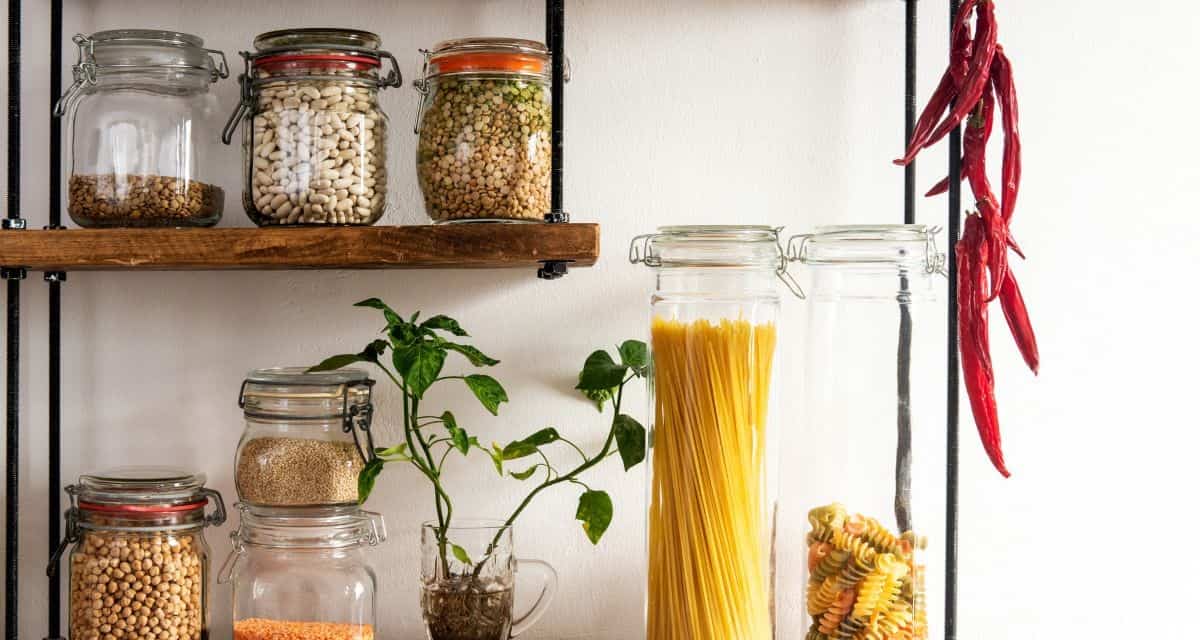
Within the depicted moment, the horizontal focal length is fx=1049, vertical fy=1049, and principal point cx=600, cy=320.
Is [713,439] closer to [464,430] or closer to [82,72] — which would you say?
[464,430]

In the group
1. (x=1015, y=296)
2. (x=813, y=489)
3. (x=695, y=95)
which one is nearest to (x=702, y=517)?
(x=813, y=489)

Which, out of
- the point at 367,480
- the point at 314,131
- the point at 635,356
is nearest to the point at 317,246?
the point at 314,131

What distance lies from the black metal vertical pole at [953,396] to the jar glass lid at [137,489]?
2.19 feet

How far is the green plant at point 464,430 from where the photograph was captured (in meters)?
0.91

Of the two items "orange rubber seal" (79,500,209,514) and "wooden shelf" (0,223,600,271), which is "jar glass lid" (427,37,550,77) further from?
"orange rubber seal" (79,500,209,514)

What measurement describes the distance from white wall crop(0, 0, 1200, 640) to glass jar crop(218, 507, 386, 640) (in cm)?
12

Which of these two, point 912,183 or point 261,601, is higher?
point 912,183

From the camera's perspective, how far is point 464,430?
988mm

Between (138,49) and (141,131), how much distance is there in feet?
0.27

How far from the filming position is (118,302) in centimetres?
108

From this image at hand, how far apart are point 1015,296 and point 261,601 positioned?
2.38 ft

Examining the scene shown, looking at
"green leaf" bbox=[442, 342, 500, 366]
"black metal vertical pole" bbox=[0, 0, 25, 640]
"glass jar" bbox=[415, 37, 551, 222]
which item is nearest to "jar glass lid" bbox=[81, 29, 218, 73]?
"black metal vertical pole" bbox=[0, 0, 25, 640]

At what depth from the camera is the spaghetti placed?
877mm

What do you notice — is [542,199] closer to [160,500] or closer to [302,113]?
[302,113]
